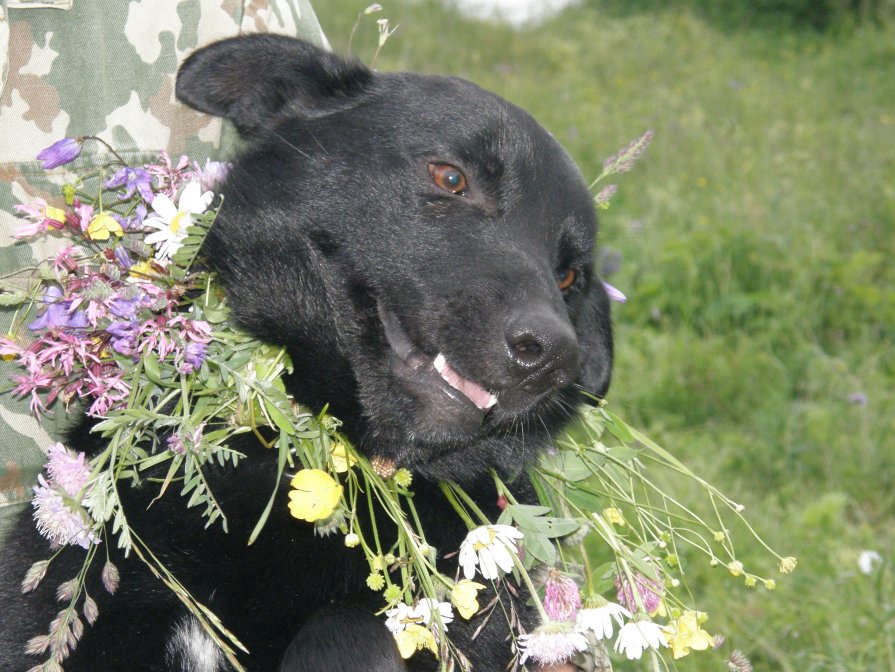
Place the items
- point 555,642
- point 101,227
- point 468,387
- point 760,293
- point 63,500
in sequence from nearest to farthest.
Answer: point 63,500, point 555,642, point 101,227, point 468,387, point 760,293

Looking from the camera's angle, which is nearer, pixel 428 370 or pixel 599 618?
pixel 599 618

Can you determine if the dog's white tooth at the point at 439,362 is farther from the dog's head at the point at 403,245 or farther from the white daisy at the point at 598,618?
the white daisy at the point at 598,618

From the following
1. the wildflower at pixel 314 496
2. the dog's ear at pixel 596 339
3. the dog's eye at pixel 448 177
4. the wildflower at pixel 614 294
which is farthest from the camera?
the dog's ear at pixel 596 339

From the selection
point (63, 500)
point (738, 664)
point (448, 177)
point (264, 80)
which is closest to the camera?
point (63, 500)

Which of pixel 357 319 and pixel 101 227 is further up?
pixel 101 227

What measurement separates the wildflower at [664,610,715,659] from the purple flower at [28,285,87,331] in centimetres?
120

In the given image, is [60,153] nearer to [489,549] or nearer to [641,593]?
[489,549]

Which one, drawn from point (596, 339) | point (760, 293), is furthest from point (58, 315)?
point (760, 293)

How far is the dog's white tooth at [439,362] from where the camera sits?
1.98 meters

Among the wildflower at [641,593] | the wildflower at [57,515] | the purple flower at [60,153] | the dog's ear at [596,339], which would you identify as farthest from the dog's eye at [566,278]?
the wildflower at [57,515]

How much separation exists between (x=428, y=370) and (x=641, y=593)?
0.60 meters

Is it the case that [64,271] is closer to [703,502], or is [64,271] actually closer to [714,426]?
[703,502]

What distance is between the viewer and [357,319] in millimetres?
2047

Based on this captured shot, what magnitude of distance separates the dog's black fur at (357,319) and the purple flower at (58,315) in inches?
13.6
